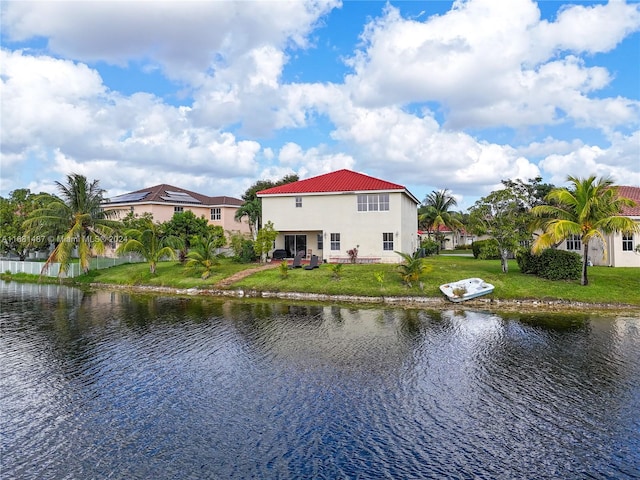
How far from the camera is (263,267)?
1215 inches

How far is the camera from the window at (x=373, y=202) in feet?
105

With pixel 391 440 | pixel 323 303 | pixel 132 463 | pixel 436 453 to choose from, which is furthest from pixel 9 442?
pixel 323 303

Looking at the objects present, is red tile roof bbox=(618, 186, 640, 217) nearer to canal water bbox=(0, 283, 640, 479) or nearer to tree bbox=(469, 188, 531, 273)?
tree bbox=(469, 188, 531, 273)

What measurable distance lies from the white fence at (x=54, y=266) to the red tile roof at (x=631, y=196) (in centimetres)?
3959

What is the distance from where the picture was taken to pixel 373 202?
32438 millimetres

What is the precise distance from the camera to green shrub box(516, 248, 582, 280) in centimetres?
2327

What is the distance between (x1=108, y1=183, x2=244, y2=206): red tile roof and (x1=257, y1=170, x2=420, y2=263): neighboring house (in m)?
16.8

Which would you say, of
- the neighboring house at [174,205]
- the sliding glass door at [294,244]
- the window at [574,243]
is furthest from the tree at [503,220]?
the neighboring house at [174,205]

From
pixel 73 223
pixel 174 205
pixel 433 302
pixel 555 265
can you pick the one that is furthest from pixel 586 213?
pixel 174 205

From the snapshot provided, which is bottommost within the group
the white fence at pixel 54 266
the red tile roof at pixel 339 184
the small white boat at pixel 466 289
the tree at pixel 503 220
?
the small white boat at pixel 466 289

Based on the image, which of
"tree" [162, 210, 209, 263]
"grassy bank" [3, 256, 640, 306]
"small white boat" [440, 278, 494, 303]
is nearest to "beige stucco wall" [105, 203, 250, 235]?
"tree" [162, 210, 209, 263]

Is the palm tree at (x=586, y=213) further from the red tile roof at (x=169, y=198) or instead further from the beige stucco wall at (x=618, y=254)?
the red tile roof at (x=169, y=198)

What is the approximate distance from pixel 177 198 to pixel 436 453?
4547 centimetres

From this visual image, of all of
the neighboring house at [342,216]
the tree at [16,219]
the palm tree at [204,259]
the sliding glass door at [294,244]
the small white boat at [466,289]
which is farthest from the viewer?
the tree at [16,219]
